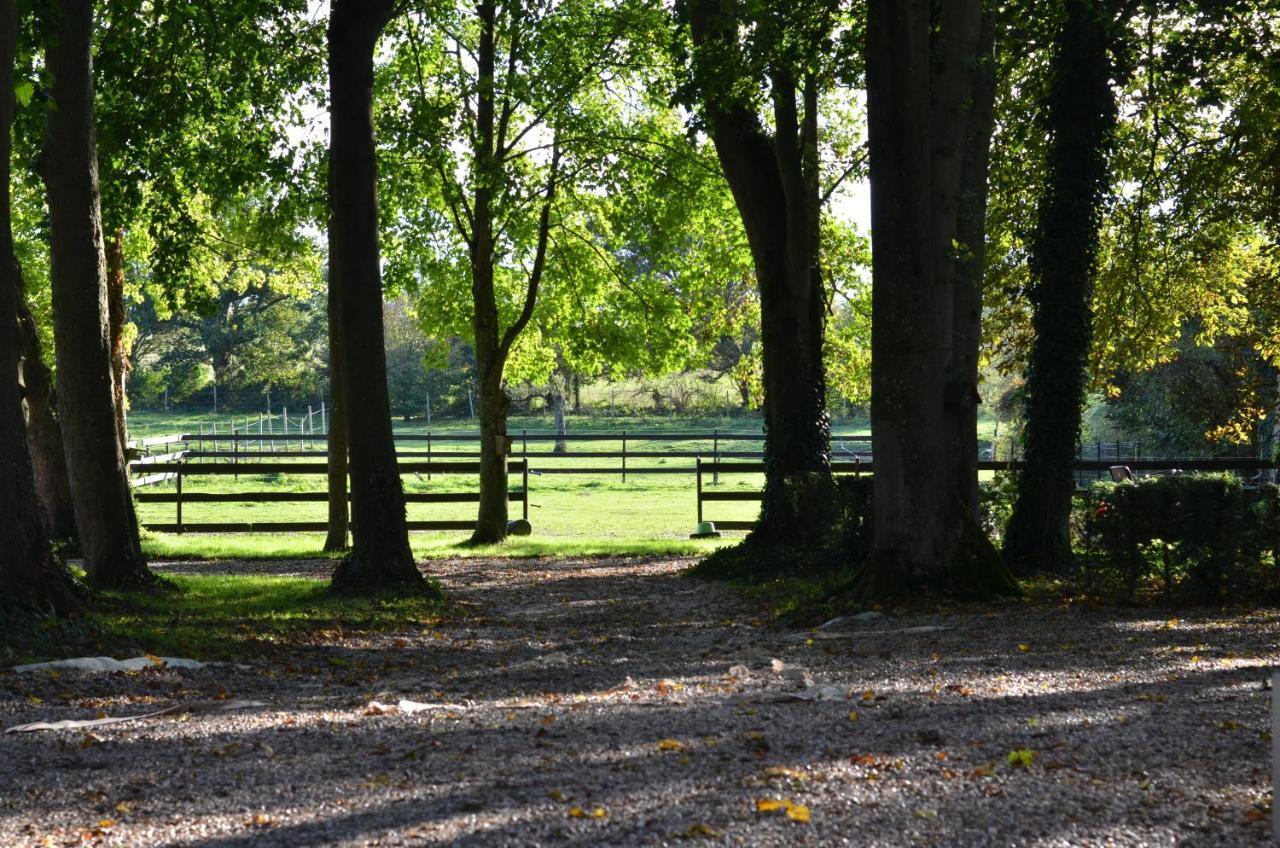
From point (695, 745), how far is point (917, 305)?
636 cm

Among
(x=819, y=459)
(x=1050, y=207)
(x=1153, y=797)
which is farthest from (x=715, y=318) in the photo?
(x=1153, y=797)

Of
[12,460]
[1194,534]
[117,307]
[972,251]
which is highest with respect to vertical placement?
[117,307]

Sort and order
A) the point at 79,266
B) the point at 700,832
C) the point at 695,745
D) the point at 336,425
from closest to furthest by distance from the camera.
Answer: the point at 700,832, the point at 695,745, the point at 79,266, the point at 336,425

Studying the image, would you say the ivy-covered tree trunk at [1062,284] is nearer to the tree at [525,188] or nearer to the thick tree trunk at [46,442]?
the tree at [525,188]

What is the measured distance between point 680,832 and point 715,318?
21.9 metres

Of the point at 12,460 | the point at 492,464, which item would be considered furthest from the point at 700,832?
the point at 492,464

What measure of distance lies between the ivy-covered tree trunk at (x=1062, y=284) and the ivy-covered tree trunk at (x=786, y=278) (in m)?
2.73

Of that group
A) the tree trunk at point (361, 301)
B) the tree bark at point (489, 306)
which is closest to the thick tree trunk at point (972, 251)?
the tree trunk at point (361, 301)

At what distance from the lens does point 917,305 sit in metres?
11.6

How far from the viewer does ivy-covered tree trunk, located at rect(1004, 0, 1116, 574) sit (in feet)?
46.2

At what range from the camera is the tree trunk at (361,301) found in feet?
44.5

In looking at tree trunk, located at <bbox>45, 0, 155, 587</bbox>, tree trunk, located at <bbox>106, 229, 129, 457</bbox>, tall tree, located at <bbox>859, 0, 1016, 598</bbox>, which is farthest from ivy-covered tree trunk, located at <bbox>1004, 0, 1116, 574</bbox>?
tree trunk, located at <bbox>106, 229, 129, 457</bbox>

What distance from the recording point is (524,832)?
4.73 m

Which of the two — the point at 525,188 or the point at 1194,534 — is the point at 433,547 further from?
the point at 1194,534
